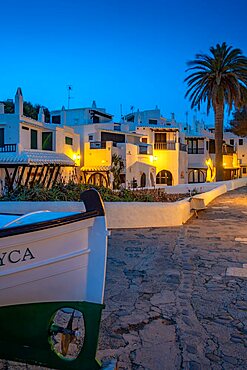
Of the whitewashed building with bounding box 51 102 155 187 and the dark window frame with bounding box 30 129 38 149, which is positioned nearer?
the dark window frame with bounding box 30 129 38 149

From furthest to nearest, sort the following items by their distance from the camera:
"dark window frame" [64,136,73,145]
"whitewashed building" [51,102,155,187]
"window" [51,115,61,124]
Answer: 1. "window" [51,115,61,124]
2. "whitewashed building" [51,102,155,187]
3. "dark window frame" [64,136,73,145]

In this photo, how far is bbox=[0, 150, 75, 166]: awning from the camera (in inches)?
877

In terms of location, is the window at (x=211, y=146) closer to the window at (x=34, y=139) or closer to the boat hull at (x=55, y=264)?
the window at (x=34, y=139)

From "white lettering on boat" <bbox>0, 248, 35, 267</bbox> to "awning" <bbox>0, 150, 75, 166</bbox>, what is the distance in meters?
19.6

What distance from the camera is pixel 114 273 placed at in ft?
20.0

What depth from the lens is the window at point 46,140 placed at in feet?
90.0

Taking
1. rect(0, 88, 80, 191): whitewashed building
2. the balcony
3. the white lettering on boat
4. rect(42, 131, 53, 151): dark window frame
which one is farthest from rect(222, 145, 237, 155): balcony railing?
the white lettering on boat

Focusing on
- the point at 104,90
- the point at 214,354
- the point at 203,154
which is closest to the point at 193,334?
the point at 214,354

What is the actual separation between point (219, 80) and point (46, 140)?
12.7m

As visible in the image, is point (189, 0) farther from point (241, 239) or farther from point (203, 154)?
point (203, 154)

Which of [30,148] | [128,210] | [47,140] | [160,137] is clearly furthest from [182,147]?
[128,210]

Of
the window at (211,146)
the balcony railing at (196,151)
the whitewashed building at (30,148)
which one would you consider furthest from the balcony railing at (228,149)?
the whitewashed building at (30,148)

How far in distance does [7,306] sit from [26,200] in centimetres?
774

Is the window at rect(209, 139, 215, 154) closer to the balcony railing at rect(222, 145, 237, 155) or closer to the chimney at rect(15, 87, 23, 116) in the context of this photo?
the balcony railing at rect(222, 145, 237, 155)
